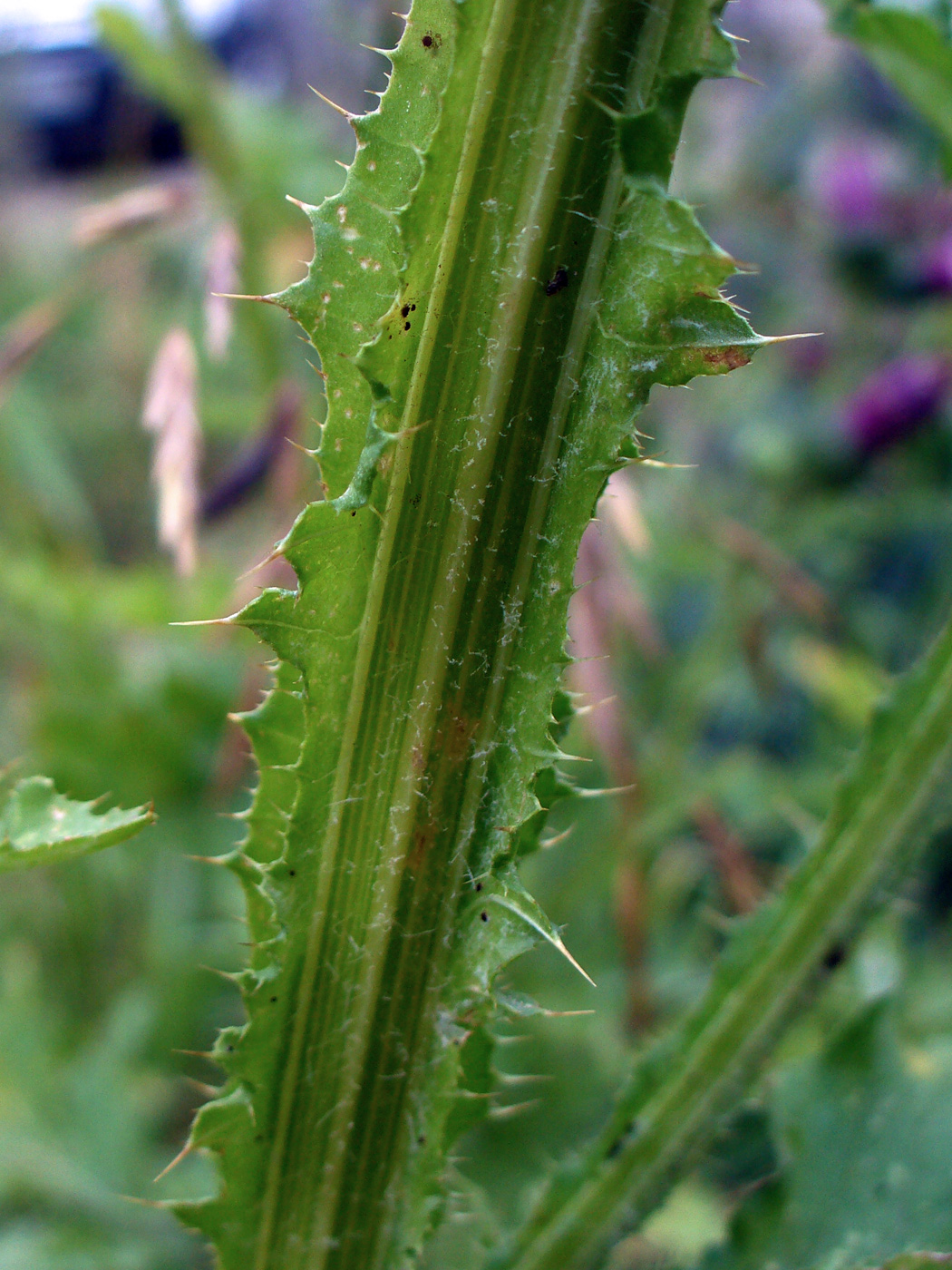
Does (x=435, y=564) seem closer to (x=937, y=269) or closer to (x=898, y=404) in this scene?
(x=898, y=404)

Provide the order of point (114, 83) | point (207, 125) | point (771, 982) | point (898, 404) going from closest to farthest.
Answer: point (771, 982) < point (207, 125) < point (898, 404) < point (114, 83)

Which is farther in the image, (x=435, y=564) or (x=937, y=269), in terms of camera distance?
(x=937, y=269)

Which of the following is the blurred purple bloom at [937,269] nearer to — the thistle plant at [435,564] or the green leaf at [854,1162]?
the green leaf at [854,1162]

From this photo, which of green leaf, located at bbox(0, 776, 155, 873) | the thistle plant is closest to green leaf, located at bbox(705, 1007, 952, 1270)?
the thistle plant

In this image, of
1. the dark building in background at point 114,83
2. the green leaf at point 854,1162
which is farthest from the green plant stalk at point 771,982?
the dark building in background at point 114,83

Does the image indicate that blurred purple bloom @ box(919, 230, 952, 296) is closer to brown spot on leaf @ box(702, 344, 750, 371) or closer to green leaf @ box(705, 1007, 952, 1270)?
green leaf @ box(705, 1007, 952, 1270)

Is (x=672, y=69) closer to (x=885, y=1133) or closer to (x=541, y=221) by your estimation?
(x=541, y=221)

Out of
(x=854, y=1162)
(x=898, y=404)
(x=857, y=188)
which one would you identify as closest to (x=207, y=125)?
(x=898, y=404)

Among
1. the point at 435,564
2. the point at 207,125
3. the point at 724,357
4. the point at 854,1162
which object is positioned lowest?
the point at 854,1162
